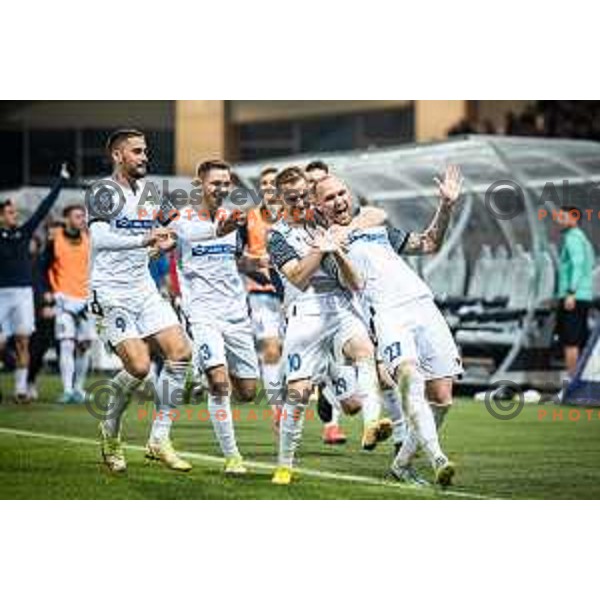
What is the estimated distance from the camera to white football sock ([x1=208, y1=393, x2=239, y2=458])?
374 inches

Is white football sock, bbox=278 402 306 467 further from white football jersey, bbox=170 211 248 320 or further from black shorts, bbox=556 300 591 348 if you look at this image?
black shorts, bbox=556 300 591 348

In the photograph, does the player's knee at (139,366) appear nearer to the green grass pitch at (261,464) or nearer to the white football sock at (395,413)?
the green grass pitch at (261,464)

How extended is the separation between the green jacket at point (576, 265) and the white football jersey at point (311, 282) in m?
2.44

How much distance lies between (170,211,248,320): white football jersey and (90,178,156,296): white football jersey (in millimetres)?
187

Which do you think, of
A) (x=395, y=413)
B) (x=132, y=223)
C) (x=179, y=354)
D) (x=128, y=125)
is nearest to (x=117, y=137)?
(x=128, y=125)

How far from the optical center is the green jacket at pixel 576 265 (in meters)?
11.5

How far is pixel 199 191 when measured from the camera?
966 cm

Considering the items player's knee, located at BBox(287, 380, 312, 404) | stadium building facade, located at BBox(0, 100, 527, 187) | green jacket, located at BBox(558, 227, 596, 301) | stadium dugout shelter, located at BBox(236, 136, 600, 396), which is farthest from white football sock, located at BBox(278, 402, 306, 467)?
green jacket, located at BBox(558, 227, 596, 301)

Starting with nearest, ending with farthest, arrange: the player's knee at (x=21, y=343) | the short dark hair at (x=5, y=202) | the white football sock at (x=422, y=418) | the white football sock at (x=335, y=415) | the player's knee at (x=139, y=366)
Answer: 1. the white football sock at (x=422, y=418)
2. the player's knee at (x=139, y=366)
3. the white football sock at (x=335, y=415)
4. the short dark hair at (x=5, y=202)
5. the player's knee at (x=21, y=343)

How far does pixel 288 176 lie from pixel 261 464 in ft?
5.17

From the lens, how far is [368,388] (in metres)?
9.27

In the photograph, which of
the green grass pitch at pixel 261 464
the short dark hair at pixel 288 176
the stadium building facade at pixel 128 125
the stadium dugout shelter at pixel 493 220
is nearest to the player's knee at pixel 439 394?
the green grass pitch at pixel 261 464

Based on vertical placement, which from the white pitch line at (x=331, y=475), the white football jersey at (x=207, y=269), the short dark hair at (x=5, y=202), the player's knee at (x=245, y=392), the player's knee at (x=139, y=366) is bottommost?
the white pitch line at (x=331, y=475)
